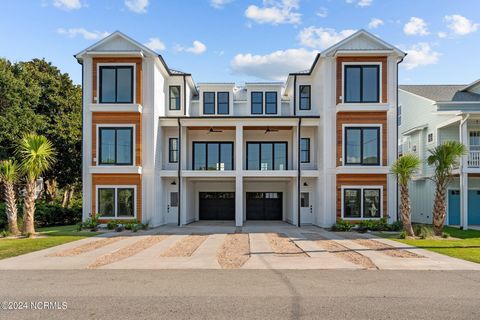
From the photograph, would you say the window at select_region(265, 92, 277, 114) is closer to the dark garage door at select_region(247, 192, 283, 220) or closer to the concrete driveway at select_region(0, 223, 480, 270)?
the dark garage door at select_region(247, 192, 283, 220)

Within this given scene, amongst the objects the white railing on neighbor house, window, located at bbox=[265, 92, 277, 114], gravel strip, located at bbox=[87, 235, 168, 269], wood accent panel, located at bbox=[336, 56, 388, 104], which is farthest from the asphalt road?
window, located at bbox=[265, 92, 277, 114]

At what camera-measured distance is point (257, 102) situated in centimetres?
2402

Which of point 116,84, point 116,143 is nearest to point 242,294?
point 116,143

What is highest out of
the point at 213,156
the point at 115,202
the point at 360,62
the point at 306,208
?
the point at 360,62

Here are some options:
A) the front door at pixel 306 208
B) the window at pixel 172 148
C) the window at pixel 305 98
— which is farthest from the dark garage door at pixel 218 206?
the window at pixel 305 98

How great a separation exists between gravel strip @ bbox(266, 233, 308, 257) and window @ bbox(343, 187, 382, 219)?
4.50 meters

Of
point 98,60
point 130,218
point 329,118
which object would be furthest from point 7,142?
point 329,118

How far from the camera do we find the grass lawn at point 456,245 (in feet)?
37.0

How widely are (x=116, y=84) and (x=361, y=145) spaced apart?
13.1 metres

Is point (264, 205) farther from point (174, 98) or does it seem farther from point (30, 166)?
point (30, 166)

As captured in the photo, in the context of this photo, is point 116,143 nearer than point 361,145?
No

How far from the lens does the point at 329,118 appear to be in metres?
19.7

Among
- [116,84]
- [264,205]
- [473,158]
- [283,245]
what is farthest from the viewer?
[264,205]

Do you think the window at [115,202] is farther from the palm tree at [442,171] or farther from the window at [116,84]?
the palm tree at [442,171]
